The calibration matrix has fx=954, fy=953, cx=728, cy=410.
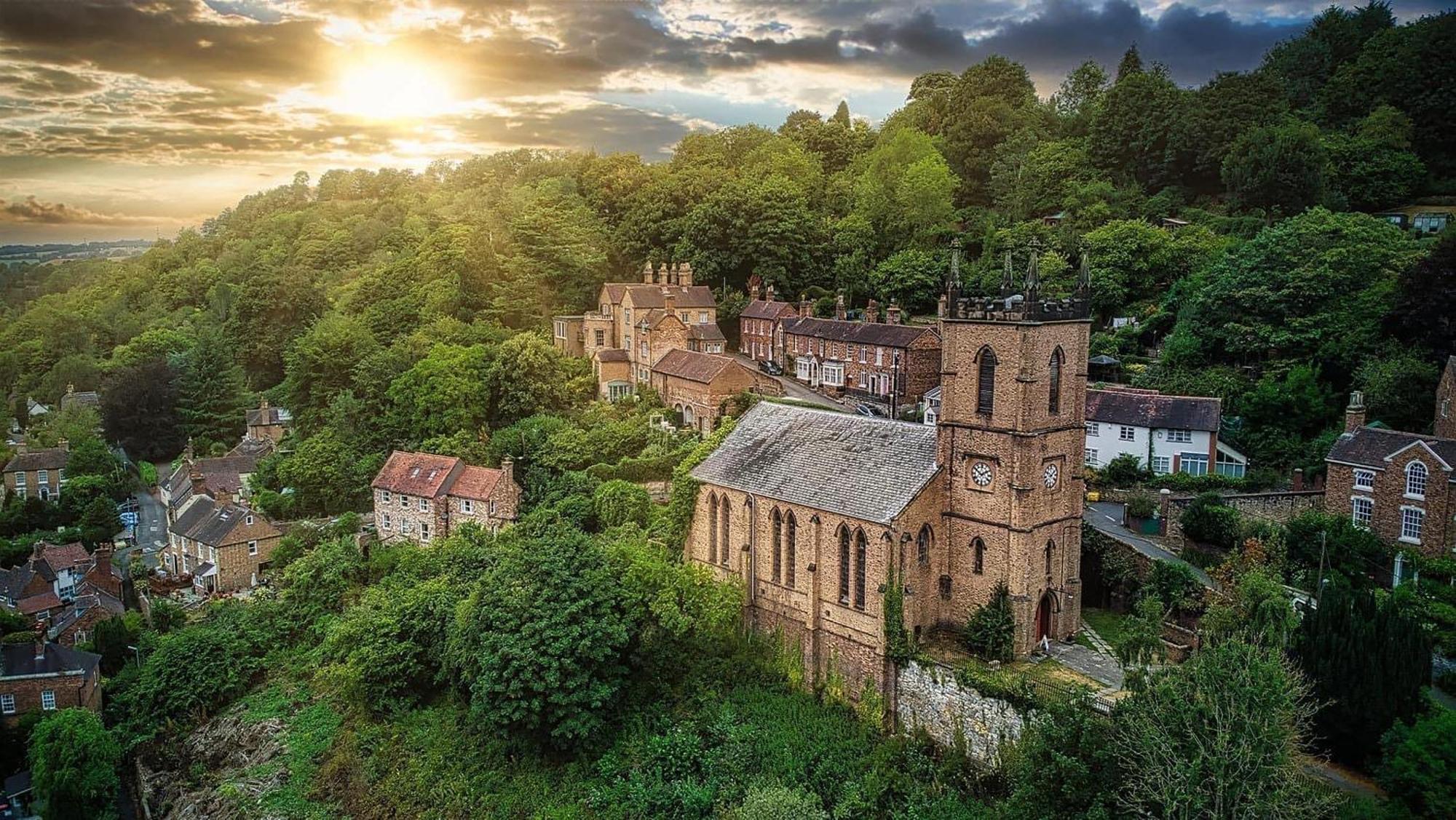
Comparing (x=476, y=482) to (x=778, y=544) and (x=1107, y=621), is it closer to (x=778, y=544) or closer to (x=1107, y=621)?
(x=778, y=544)

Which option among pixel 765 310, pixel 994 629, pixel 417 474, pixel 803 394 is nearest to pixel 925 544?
pixel 994 629

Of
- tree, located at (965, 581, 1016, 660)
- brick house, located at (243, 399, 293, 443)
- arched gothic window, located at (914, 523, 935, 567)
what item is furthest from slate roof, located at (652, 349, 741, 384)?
brick house, located at (243, 399, 293, 443)

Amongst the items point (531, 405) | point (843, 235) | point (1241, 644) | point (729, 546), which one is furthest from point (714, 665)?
point (843, 235)

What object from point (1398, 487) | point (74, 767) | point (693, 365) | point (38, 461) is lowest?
point (74, 767)

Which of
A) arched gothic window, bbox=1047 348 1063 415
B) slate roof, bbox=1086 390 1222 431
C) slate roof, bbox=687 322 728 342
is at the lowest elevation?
slate roof, bbox=1086 390 1222 431

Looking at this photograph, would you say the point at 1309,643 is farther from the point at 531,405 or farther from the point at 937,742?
the point at 531,405

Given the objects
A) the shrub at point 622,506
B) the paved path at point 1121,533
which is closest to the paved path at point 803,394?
the shrub at point 622,506

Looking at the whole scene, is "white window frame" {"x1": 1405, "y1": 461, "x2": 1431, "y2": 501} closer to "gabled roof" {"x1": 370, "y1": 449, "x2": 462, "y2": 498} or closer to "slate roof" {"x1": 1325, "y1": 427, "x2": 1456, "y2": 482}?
"slate roof" {"x1": 1325, "y1": 427, "x2": 1456, "y2": 482}
